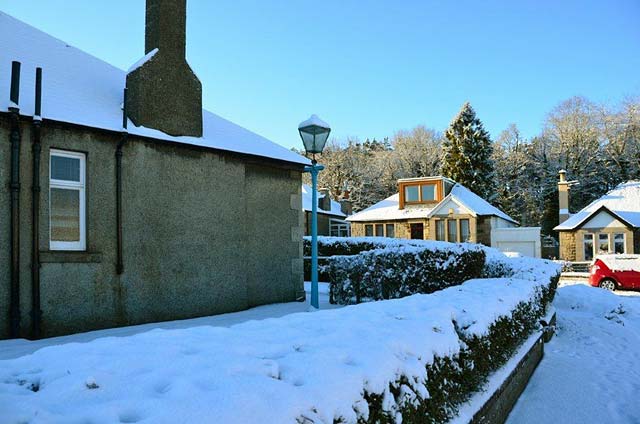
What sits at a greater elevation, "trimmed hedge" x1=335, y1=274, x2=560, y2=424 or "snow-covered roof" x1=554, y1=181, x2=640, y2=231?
"snow-covered roof" x1=554, y1=181, x2=640, y2=231

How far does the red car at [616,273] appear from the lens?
62.5 feet

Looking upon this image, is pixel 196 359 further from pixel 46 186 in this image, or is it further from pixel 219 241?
pixel 219 241

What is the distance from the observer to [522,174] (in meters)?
50.1

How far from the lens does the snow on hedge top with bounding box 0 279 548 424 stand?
2029 millimetres

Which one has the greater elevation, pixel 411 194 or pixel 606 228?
pixel 411 194

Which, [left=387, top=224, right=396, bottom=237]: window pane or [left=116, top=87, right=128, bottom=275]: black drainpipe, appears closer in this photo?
[left=116, top=87, right=128, bottom=275]: black drainpipe

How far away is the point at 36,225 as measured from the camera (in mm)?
7020

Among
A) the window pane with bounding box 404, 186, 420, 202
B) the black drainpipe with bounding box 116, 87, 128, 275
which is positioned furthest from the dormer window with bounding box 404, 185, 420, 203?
the black drainpipe with bounding box 116, 87, 128, 275

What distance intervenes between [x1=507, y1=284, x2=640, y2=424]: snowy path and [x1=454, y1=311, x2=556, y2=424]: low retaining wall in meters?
0.12

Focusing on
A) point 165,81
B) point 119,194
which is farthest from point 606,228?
point 119,194

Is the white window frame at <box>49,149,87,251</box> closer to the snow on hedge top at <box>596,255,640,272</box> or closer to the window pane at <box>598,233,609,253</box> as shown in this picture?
the snow on hedge top at <box>596,255,640,272</box>

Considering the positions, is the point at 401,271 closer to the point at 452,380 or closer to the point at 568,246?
the point at 452,380

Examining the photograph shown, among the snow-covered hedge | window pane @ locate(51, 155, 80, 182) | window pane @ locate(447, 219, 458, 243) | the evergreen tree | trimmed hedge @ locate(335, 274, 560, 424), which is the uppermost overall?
the evergreen tree

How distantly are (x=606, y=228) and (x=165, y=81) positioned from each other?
106ft
